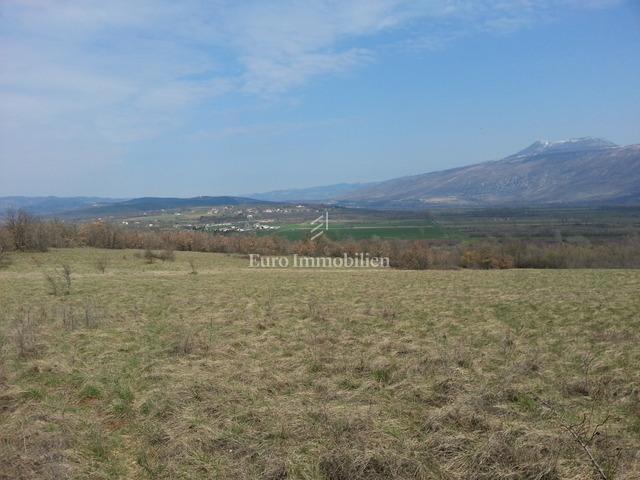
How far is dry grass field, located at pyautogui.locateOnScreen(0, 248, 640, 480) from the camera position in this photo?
420 cm

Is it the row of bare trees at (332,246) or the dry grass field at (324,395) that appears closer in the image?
the dry grass field at (324,395)

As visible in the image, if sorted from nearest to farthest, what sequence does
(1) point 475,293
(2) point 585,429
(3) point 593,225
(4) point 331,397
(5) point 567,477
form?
1. (5) point 567,477
2. (2) point 585,429
3. (4) point 331,397
4. (1) point 475,293
5. (3) point 593,225

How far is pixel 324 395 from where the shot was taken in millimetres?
5859

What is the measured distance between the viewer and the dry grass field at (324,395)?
420cm

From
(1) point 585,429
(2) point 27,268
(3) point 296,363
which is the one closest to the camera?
(1) point 585,429

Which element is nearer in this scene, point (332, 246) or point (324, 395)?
point (324, 395)

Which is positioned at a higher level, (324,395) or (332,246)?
(324,395)

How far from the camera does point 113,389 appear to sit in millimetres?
6227

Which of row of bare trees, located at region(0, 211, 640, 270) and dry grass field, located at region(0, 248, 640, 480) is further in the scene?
row of bare trees, located at region(0, 211, 640, 270)

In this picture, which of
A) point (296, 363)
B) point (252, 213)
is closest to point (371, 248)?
point (296, 363)

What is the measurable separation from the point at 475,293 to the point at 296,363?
33.2ft

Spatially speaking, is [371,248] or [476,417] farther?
[371,248]

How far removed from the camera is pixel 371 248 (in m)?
64.9

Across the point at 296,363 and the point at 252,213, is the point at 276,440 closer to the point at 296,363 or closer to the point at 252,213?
the point at 296,363
